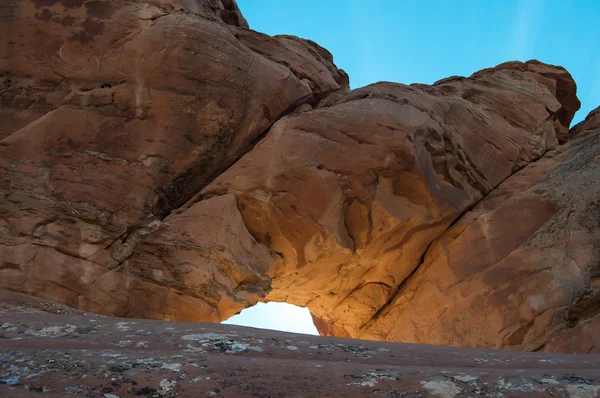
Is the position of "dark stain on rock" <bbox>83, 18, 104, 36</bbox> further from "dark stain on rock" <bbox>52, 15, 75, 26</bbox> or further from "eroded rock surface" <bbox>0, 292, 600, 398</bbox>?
"eroded rock surface" <bbox>0, 292, 600, 398</bbox>

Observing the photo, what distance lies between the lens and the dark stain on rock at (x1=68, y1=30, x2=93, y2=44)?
10422 millimetres

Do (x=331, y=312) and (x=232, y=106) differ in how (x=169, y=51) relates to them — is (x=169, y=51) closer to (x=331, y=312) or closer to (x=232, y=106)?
(x=232, y=106)

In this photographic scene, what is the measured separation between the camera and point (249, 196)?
33.5 ft

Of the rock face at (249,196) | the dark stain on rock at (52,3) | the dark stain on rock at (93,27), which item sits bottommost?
the rock face at (249,196)

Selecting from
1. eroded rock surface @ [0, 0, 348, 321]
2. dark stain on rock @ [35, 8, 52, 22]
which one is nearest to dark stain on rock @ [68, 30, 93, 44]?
eroded rock surface @ [0, 0, 348, 321]

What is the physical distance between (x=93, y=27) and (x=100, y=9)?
Result: 0.38 m

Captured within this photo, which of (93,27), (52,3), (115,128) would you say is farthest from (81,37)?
(115,128)

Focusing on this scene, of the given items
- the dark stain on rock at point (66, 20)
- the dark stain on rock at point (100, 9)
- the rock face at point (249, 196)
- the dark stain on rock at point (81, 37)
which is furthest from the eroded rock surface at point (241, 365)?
the dark stain on rock at point (100, 9)

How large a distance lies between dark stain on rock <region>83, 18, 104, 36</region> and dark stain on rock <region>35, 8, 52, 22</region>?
617 millimetres

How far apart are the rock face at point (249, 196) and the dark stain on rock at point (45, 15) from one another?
3 centimetres

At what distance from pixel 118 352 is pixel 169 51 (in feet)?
24.1

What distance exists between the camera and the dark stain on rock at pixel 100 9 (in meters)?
10.5

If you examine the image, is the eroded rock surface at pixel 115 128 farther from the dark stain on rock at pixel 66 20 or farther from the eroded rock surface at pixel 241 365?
the eroded rock surface at pixel 241 365

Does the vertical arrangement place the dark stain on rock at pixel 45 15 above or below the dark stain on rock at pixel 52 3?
below
